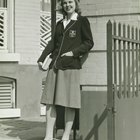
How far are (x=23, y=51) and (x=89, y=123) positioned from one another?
6248mm

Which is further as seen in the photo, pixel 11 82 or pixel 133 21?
pixel 11 82

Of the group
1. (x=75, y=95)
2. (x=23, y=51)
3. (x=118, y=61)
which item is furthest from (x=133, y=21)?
(x=23, y=51)

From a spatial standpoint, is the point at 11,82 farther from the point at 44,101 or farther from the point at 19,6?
the point at 44,101

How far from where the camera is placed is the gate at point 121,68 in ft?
18.2

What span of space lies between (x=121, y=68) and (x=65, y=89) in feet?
2.46

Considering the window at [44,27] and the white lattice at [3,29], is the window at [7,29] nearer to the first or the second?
the white lattice at [3,29]

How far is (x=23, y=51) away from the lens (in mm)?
12133

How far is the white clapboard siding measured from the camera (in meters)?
11.9

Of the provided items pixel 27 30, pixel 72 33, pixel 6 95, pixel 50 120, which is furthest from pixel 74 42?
pixel 27 30

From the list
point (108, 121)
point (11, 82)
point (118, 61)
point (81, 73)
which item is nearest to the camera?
point (108, 121)

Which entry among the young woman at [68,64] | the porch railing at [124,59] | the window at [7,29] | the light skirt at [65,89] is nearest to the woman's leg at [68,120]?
the young woman at [68,64]

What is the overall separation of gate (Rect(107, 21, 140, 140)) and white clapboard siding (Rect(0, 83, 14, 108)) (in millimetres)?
5967

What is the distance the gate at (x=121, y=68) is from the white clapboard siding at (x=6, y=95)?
597cm

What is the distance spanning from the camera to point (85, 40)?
612 centimetres
